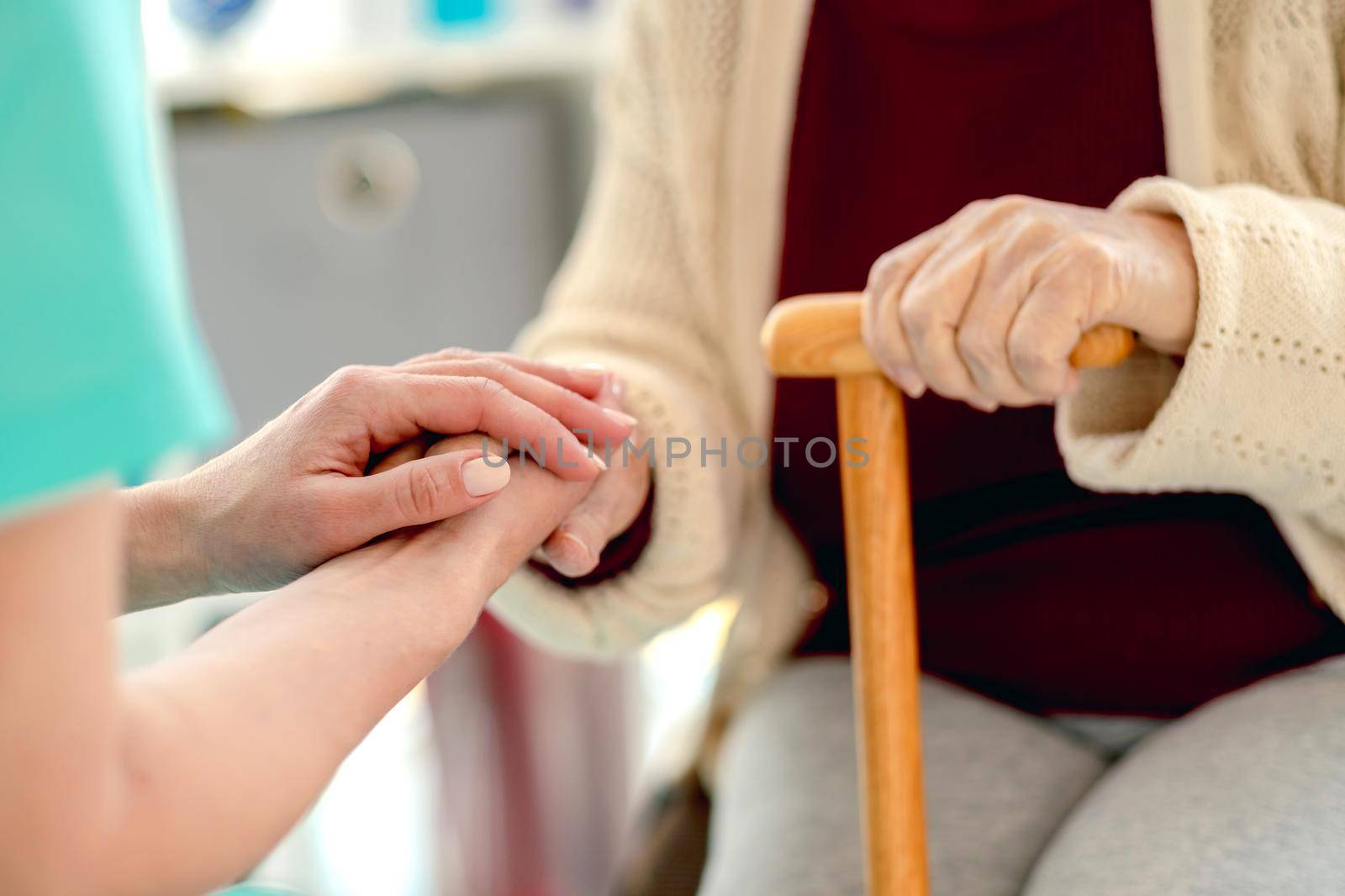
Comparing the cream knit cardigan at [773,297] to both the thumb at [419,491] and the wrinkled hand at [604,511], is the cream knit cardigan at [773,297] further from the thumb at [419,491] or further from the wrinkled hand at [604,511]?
the thumb at [419,491]

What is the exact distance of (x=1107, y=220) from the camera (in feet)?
1.71

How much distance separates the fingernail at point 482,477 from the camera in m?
0.48

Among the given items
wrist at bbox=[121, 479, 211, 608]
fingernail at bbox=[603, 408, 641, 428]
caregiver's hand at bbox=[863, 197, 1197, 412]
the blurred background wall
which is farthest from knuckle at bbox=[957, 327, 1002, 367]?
the blurred background wall

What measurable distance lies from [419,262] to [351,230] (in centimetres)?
7

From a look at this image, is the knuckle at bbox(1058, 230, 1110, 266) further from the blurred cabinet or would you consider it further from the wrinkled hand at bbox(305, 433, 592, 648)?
the blurred cabinet

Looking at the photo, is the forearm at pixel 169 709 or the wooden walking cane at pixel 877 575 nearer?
the forearm at pixel 169 709

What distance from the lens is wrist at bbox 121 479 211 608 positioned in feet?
1.54

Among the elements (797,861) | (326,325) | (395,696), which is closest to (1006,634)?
(797,861)

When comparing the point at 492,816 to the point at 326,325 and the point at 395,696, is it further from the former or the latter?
the point at 395,696

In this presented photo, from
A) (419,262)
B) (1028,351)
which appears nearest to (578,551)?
(1028,351)

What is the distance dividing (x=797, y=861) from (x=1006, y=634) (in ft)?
0.62

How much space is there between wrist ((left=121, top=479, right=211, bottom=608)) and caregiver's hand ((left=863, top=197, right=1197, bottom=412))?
293 mm

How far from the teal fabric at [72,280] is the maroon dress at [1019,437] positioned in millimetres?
486

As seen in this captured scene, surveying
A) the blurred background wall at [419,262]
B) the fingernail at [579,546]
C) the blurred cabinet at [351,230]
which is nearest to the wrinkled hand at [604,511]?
the fingernail at [579,546]
